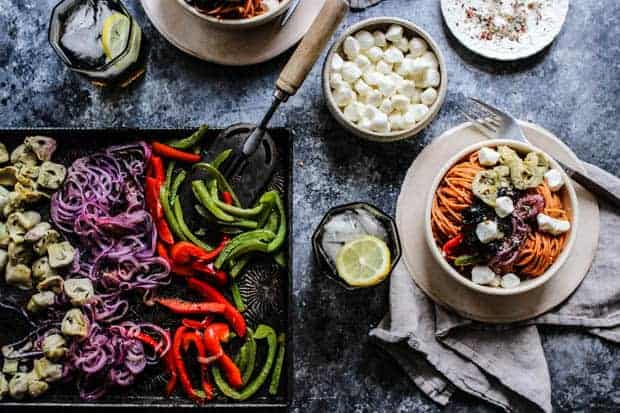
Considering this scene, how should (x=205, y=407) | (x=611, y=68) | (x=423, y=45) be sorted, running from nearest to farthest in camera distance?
(x=205, y=407) < (x=423, y=45) < (x=611, y=68)

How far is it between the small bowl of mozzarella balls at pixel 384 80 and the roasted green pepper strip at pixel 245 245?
0.52 metres

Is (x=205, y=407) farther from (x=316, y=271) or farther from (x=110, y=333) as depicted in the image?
(x=316, y=271)

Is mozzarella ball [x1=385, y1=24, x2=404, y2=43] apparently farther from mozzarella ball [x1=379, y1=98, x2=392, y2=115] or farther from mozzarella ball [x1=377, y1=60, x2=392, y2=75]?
mozzarella ball [x1=379, y1=98, x2=392, y2=115]

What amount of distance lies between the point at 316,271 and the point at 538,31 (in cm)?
131

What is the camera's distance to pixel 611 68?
3.31 meters

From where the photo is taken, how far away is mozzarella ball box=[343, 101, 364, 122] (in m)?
3.06

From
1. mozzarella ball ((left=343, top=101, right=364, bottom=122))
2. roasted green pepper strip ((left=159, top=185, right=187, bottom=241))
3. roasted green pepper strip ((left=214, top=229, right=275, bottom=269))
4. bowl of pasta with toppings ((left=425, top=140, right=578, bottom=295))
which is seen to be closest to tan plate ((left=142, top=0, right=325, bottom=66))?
mozzarella ball ((left=343, top=101, right=364, bottom=122))

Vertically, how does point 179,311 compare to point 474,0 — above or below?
below

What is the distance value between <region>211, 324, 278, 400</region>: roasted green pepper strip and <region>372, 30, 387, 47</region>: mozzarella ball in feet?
3.83

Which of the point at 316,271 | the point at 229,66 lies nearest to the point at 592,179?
the point at 316,271

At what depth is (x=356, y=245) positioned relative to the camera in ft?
9.55

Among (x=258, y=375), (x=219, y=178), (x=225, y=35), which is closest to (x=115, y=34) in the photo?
(x=225, y=35)

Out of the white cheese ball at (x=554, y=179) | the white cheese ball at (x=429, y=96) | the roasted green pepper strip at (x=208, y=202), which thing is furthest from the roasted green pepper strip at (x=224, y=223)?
the white cheese ball at (x=554, y=179)

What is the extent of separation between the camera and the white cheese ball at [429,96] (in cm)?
308
